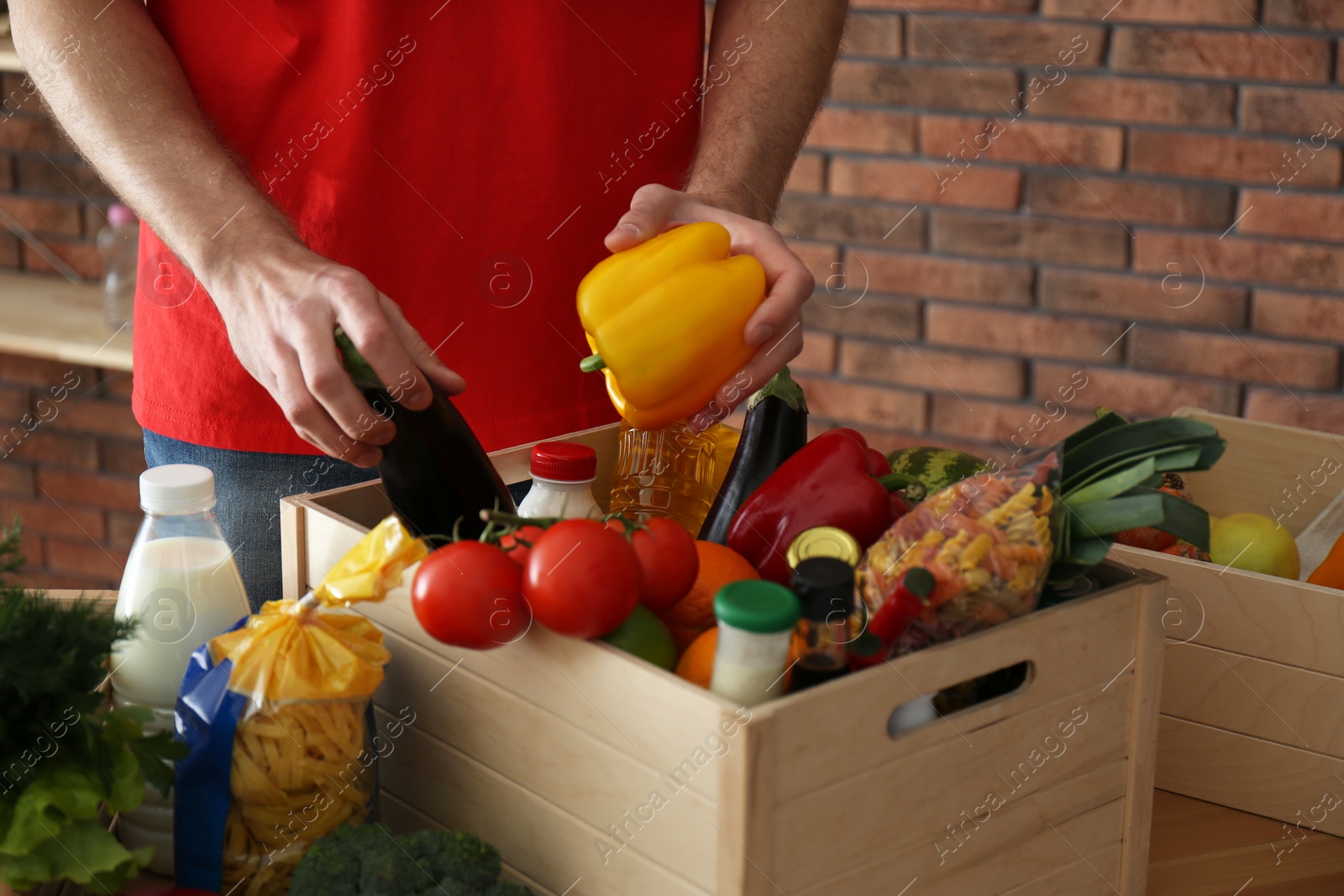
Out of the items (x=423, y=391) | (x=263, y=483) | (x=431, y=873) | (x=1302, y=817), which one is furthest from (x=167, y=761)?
(x=1302, y=817)

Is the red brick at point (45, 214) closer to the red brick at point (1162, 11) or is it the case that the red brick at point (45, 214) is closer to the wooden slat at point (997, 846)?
the red brick at point (1162, 11)

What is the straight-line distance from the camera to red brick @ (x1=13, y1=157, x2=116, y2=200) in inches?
108

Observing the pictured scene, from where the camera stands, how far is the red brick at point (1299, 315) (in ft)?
6.60

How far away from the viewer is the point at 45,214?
2789 mm

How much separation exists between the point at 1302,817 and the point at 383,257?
90cm

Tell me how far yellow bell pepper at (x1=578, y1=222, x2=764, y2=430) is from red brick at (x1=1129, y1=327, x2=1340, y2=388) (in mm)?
1390

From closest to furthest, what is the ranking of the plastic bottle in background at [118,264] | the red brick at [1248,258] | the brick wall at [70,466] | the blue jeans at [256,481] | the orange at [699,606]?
the orange at [699,606] < the blue jeans at [256,481] < the red brick at [1248,258] < the plastic bottle in background at [118,264] < the brick wall at [70,466]

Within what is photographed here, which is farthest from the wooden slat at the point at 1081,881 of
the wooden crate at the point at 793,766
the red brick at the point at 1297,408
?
the red brick at the point at 1297,408

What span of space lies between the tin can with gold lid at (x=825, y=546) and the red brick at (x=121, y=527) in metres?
2.47

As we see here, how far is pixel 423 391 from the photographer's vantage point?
0.82m

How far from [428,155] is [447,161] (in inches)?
0.7

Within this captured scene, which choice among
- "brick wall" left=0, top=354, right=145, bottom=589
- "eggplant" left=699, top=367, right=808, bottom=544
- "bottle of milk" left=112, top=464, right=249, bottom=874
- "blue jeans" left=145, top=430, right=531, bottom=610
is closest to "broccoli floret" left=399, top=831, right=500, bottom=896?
"bottle of milk" left=112, top=464, right=249, bottom=874

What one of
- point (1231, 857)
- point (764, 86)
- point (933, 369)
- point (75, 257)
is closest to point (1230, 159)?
point (933, 369)

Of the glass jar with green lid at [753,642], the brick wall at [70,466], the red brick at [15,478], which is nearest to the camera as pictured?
the glass jar with green lid at [753,642]
